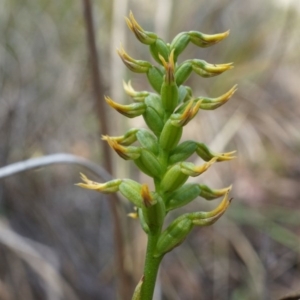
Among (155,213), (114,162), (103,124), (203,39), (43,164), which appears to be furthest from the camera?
(114,162)

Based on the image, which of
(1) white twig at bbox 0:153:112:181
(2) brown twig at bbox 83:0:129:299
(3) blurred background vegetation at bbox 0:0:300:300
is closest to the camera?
(1) white twig at bbox 0:153:112:181

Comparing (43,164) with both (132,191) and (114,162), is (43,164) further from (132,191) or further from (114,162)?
(114,162)

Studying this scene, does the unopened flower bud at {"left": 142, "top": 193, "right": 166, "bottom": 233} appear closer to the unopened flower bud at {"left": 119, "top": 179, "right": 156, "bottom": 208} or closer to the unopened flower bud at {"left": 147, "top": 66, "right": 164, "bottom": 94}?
the unopened flower bud at {"left": 119, "top": 179, "right": 156, "bottom": 208}

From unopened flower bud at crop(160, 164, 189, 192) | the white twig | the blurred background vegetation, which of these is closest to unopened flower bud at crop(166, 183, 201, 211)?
unopened flower bud at crop(160, 164, 189, 192)

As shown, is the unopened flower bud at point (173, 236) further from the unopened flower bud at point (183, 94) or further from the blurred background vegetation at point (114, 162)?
the blurred background vegetation at point (114, 162)

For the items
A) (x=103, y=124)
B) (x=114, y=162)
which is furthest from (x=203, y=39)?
(x=114, y=162)

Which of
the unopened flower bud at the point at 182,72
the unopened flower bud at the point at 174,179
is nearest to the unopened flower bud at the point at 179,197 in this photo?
the unopened flower bud at the point at 174,179
